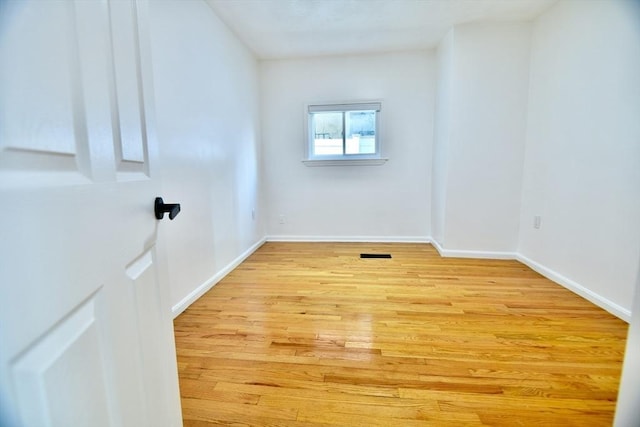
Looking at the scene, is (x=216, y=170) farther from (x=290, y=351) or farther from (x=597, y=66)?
(x=597, y=66)

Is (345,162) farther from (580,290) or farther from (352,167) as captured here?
(580,290)

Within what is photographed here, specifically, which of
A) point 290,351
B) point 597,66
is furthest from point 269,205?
point 597,66

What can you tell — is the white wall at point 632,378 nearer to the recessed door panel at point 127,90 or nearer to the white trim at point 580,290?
the recessed door panel at point 127,90

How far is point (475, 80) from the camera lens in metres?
2.90

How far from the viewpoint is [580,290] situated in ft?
7.15

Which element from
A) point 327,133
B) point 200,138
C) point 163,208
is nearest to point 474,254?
point 327,133

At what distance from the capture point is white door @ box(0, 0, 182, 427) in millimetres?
358

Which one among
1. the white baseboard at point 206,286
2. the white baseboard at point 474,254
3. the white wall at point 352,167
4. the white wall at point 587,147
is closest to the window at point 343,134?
the white wall at point 352,167

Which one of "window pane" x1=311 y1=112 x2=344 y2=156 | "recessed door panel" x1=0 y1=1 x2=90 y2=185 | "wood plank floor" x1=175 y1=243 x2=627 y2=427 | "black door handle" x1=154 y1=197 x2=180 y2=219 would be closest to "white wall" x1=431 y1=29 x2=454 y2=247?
"wood plank floor" x1=175 y1=243 x2=627 y2=427

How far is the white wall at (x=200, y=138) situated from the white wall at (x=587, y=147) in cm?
280

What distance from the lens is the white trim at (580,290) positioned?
185cm

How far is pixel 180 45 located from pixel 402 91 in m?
2.60

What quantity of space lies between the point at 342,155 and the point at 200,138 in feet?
6.53

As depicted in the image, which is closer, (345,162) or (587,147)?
(587,147)
